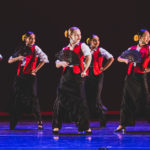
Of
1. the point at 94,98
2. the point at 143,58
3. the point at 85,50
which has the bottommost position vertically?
the point at 94,98

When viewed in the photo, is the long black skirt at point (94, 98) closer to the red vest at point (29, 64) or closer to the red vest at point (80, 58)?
the red vest at point (29, 64)

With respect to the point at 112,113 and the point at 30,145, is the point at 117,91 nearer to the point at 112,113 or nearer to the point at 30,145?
the point at 112,113

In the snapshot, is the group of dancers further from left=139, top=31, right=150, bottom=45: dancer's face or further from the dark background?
the dark background

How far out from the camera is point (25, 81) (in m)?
7.45

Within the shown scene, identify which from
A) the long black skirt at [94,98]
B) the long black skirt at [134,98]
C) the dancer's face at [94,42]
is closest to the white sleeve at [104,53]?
the dancer's face at [94,42]

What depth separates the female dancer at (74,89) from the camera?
6359mm

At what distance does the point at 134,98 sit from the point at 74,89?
1031 millimetres

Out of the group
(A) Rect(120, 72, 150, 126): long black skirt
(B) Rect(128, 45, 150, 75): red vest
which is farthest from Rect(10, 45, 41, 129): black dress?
(B) Rect(128, 45, 150, 75): red vest

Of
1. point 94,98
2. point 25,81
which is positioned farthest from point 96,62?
point 25,81

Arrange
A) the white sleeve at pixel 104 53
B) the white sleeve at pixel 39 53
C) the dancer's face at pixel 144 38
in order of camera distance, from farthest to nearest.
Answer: the white sleeve at pixel 104 53 → the white sleeve at pixel 39 53 → the dancer's face at pixel 144 38

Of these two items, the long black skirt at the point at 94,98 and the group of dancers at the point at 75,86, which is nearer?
the group of dancers at the point at 75,86

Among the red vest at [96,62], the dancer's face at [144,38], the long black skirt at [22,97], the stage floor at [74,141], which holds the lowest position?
the stage floor at [74,141]

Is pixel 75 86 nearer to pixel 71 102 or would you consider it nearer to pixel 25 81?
pixel 71 102

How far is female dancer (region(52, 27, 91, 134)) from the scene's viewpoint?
6.36 m
